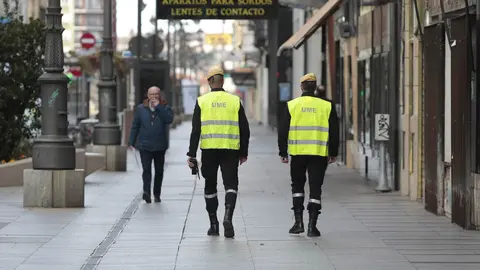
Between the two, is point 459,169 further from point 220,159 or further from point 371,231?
point 220,159

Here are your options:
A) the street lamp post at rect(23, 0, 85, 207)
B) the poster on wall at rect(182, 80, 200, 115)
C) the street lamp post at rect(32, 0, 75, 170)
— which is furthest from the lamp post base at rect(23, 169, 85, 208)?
the poster on wall at rect(182, 80, 200, 115)

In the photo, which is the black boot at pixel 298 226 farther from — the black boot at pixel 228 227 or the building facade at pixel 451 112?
the building facade at pixel 451 112

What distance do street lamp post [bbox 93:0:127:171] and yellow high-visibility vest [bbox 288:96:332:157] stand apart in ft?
44.7

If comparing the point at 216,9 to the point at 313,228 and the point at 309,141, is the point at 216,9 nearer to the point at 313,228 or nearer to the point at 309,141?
the point at 309,141

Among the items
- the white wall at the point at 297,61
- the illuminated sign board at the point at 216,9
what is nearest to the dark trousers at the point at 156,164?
the illuminated sign board at the point at 216,9

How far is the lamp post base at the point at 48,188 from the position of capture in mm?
17672

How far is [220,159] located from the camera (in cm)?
1440

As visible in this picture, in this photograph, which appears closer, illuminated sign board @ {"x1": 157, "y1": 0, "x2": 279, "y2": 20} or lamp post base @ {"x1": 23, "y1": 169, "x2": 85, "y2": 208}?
lamp post base @ {"x1": 23, "y1": 169, "x2": 85, "y2": 208}

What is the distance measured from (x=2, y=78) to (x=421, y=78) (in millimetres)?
7875

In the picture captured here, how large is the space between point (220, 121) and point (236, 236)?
124cm

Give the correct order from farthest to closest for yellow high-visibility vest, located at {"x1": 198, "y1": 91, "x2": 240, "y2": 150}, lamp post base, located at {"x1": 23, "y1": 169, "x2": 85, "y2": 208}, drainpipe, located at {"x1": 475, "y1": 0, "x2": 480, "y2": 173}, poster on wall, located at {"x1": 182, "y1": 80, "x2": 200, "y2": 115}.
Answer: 1. poster on wall, located at {"x1": 182, "y1": 80, "x2": 200, "y2": 115}
2. lamp post base, located at {"x1": 23, "y1": 169, "x2": 85, "y2": 208}
3. yellow high-visibility vest, located at {"x1": 198, "y1": 91, "x2": 240, "y2": 150}
4. drainpipe, located at {"x1": 475, "y1": 0, "x2": 480, "y2": 173}

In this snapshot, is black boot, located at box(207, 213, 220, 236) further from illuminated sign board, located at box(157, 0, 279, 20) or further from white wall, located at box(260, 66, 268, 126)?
white wall, located at box(260, 66, 268, 126)

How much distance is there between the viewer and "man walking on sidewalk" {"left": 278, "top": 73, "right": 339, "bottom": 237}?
14.4m

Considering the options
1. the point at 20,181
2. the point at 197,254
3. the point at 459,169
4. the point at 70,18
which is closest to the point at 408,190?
the point at 459,169
